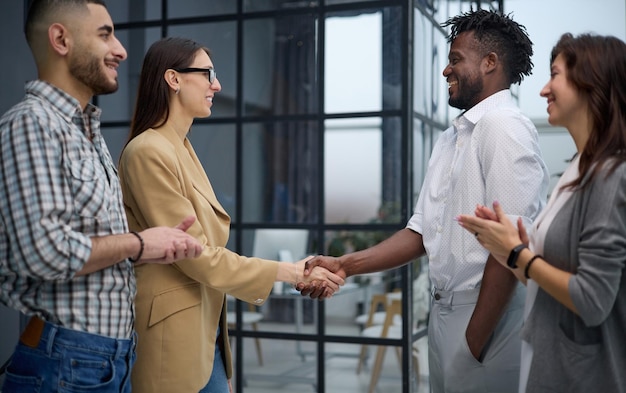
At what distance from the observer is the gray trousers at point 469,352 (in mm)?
2072

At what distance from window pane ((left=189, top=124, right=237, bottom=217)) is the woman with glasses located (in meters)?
1.50

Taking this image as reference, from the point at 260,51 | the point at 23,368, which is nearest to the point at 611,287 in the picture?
the point at 23,368

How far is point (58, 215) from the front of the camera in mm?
1612

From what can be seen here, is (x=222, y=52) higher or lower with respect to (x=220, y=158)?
higher

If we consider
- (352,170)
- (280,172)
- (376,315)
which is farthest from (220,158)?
(376,315)

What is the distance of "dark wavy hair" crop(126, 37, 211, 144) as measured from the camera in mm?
2246

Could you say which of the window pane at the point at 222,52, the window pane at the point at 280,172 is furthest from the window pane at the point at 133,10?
the window pane at the point at 280,172

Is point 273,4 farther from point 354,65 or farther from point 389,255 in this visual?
point 389,255

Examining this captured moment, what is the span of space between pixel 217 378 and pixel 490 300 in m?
0.83

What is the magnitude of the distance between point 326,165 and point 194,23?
0.98 metres

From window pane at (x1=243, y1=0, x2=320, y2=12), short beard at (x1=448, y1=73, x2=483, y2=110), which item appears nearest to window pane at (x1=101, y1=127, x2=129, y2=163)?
window pane at (x1=243, y1=0, x2=320, y2=12)

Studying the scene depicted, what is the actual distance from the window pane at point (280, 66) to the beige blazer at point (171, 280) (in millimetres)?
1648

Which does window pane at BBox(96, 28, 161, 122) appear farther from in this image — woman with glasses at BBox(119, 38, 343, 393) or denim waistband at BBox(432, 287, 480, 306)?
denim waistband at BBox(432, 287, 480, 306)

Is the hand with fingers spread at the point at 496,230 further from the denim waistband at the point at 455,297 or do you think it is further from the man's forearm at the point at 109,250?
the man's forearm at the point at 109,250
